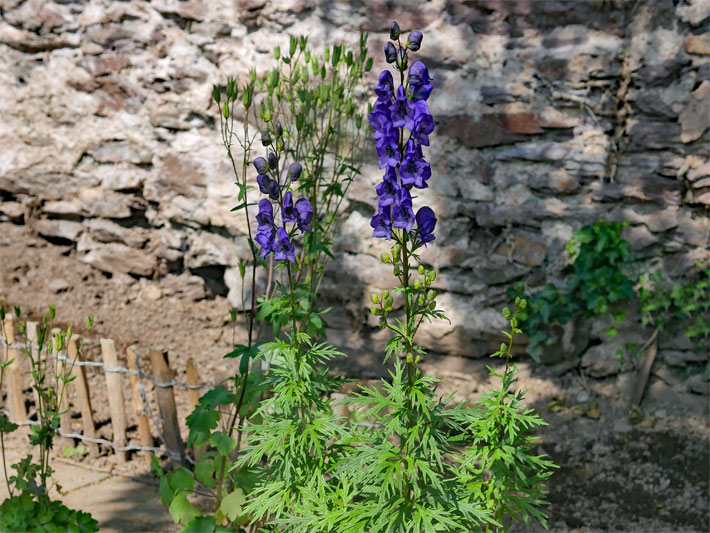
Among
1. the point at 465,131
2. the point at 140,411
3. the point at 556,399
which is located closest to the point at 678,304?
the point at 556,399

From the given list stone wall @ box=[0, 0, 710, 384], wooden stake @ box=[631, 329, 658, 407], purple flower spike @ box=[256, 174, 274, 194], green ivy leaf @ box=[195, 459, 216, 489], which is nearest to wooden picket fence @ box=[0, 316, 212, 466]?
green ivy leaf @ box=[195, 459, 216, 489]

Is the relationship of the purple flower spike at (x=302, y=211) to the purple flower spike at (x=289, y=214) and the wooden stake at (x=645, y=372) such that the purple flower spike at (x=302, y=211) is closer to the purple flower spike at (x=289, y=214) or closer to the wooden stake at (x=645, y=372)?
the purple flower spike at (x=289, y=214)

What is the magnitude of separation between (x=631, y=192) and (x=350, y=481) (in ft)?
9.76

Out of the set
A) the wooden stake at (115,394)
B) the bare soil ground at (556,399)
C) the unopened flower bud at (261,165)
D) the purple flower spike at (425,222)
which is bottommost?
the bare soil ground at (556,399)

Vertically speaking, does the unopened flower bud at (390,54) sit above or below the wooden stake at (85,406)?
above

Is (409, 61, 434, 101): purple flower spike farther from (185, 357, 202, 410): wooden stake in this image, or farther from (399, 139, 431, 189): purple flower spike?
(185, 357, 202, 410): wooden stake

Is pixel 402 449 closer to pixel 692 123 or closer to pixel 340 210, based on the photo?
pixel 340 210

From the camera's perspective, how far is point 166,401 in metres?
3.67

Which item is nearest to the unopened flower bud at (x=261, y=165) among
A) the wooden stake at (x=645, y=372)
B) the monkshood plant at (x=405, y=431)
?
the monkshood plant at (x=405, y=431)

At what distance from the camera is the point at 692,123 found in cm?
427

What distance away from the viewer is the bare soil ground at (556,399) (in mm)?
3512

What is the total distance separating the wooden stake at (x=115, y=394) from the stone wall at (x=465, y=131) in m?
1.43

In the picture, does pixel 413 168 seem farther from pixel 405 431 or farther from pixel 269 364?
pixel 269 364

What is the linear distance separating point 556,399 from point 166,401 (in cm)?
234
